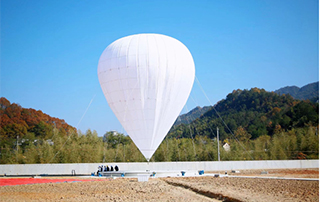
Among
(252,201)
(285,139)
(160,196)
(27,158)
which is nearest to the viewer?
(252,201)

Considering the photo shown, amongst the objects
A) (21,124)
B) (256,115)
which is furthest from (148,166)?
(256,115)

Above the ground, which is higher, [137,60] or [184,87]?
[137,60]

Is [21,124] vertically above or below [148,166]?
above

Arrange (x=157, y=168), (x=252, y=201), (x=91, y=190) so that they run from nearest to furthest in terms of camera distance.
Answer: (x=252, y=201), (x=91, y=190), (x=157, y=168)

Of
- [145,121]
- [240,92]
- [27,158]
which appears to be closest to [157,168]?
[145,121]

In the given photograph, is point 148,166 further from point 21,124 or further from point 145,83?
point 21,124

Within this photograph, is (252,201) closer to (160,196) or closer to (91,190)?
(160,196)
